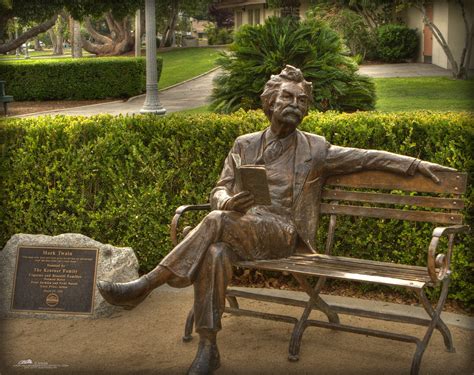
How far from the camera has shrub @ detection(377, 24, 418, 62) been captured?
31.0m

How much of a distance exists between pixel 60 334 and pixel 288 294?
1.77 m

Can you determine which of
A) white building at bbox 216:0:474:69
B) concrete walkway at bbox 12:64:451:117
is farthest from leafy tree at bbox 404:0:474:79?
concrete walkway at bbox 12:64:451:117

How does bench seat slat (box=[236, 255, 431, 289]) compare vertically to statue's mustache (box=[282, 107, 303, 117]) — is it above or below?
below

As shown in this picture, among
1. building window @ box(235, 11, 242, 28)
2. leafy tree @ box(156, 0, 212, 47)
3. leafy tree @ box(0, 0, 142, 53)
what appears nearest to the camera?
leafy tree @ box(0, 0, 142, 53)

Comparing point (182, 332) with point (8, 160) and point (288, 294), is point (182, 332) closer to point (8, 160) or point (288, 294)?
point (288, 294)

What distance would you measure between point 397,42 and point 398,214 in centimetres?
2746

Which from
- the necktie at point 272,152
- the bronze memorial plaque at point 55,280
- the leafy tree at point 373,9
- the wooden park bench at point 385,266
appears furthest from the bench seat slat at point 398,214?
the leafy tree at point 373,9

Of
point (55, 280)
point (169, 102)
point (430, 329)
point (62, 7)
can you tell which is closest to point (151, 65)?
point (169, 102)

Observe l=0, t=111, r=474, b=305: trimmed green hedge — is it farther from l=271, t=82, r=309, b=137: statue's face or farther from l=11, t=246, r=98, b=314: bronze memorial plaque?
l=271, t=82, r=309, b=137: statue's face

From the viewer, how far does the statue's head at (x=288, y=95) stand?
5129mm

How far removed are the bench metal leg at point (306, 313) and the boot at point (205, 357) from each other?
1.87 ft

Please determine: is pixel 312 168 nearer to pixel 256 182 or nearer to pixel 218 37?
pixel 256 182

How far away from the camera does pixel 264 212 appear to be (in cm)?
515

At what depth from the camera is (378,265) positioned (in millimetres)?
5066
